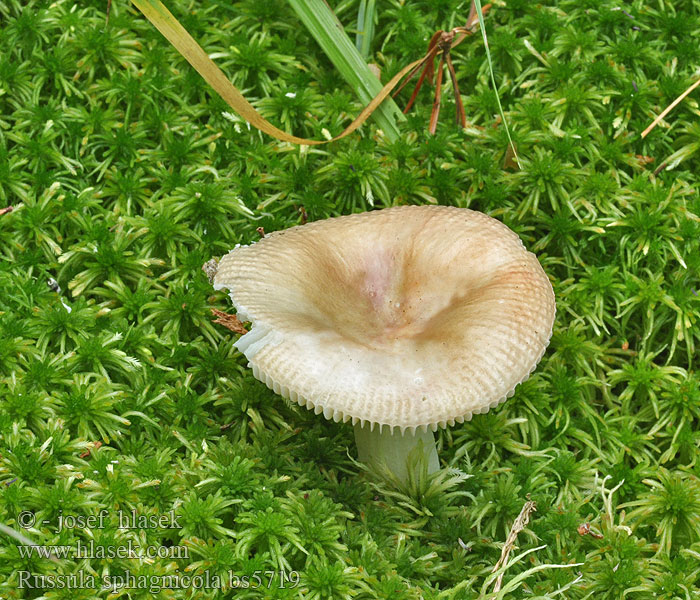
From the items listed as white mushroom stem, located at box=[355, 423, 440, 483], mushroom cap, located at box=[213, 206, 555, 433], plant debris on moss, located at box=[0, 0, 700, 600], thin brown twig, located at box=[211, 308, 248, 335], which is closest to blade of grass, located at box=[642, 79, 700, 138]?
plant debris on moss, located at box=[0, 0, 700, 600]

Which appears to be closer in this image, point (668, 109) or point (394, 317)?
point (394, 317)

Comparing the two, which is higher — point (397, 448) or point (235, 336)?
point (235, 336)

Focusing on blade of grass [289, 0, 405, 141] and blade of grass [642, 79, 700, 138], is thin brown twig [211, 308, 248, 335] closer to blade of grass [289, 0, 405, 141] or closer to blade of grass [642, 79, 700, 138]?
blade of grass [289, 0, 405, 141]

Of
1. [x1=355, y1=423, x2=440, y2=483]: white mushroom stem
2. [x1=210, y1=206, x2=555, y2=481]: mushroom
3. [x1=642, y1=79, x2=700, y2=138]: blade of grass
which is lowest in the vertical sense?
[x1=642, y1=79, x2=700, y2=138]: blade of grass

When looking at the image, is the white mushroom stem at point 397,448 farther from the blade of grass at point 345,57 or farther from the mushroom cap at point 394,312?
the blade of grass at point 345,57

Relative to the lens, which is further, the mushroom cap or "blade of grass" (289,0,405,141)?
"blade of grass" (289,0,405,141)

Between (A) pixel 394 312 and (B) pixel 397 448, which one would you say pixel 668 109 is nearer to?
(A) pixel 394 312

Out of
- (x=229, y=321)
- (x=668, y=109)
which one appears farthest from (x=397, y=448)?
(x=668, y=109)
